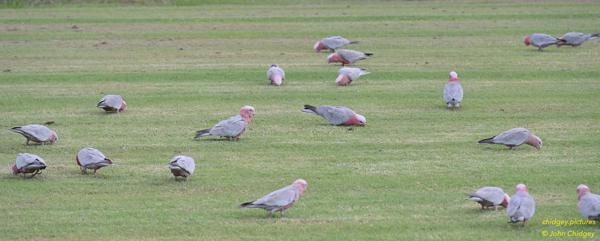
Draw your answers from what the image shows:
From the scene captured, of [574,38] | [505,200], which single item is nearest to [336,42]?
[574,38]

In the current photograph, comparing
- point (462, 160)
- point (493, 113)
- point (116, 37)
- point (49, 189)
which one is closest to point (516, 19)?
point (116, 37)

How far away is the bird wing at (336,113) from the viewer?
1473cm

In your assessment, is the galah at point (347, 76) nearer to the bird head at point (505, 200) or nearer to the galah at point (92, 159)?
the galah at point (92, 159)

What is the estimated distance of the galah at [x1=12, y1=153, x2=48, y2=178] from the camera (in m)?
11.4

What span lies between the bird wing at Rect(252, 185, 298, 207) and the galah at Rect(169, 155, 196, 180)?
1.60m

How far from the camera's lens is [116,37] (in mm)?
26453

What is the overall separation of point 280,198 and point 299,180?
40 centimetres

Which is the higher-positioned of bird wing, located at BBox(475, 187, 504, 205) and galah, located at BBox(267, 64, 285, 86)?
galah, located at BBox(267, 64, 285, 86)

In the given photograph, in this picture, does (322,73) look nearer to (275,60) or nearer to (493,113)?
(275,60)

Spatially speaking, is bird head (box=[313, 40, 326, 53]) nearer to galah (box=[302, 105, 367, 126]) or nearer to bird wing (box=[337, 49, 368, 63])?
bird wing (box=[337, 49, 368, 63])

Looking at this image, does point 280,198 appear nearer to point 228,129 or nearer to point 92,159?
point 92,159

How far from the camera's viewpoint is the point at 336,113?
48.5 ft

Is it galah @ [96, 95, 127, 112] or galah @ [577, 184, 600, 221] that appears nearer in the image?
galah @ [577, 184, 600, 221]

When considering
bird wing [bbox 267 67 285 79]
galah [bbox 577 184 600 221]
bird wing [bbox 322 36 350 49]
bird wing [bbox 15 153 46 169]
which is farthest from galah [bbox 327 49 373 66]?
galah [bbox 577 184 600 221]
